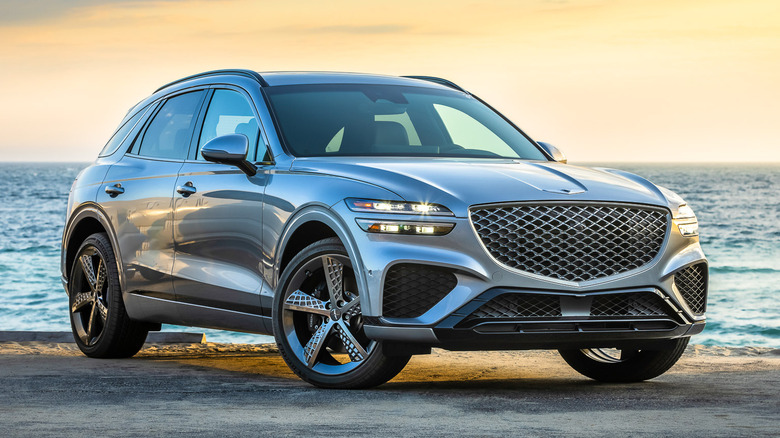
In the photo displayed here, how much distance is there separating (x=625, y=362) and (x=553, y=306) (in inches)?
56.6

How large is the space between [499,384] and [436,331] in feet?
4.04

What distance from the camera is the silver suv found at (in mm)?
6129

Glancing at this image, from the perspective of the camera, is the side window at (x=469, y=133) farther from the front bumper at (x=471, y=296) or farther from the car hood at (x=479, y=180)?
the front bumper at (x=471, y=296)

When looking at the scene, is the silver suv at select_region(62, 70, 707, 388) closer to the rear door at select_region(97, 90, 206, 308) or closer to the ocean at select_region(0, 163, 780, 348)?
the rear door at select_region(97, 90, 206, 308)

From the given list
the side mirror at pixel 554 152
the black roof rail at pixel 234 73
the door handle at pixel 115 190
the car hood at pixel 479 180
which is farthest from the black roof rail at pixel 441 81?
the door handle at pixel 115 190

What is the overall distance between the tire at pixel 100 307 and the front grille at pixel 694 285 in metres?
4.09

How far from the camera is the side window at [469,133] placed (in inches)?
306

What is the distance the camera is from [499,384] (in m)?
7.18

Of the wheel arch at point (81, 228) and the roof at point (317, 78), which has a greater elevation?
the roof at point (317, 78)

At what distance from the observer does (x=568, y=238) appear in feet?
20.5

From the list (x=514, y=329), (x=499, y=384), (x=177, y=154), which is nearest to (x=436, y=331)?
(x=514, y=329)

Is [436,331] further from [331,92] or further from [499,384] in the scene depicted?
[331,92]

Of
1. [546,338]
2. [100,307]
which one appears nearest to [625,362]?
[546,338]

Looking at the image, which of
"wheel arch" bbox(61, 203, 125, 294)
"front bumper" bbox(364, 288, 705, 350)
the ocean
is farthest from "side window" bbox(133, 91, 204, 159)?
the ocean
